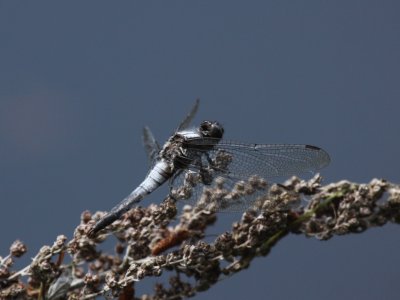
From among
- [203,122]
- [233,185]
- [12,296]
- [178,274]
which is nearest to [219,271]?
[178,274]

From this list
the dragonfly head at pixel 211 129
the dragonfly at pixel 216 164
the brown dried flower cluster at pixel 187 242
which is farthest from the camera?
the dragonfly head at pixel 211 129

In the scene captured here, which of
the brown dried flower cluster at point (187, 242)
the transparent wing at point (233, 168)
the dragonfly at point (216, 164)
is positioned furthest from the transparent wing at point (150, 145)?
the brown dried flower cluster at point (187, 242)

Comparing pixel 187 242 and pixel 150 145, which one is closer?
pixel 187 242

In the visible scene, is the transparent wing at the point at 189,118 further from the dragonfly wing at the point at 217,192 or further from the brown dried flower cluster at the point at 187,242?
the brown dried flower cluster at the point at 187,242

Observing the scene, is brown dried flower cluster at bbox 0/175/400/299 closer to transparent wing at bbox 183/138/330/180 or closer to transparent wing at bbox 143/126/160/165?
transparent wing at bbox 183/138/330/180

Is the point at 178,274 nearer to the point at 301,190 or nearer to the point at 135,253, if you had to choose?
the point at 135,253

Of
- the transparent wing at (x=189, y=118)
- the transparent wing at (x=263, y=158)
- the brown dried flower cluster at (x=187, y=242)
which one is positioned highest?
the transparent wing at (x=189, y=118)

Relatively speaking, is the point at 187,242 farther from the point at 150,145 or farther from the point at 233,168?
the point at 150,145

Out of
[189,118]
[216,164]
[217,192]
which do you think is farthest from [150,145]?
[217,192]
